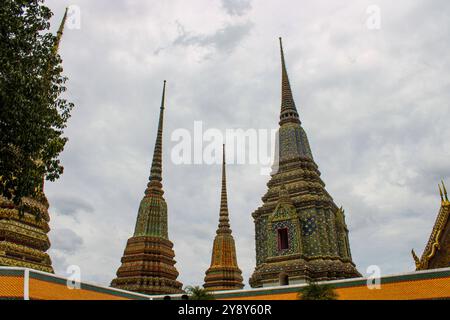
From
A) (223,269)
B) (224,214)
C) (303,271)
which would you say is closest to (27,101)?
(303,271)

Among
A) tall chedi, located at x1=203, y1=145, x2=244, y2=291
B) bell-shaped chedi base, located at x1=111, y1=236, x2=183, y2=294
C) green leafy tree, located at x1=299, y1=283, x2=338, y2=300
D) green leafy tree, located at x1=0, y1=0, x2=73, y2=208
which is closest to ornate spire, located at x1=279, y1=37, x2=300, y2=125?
tall chedi, located at x1=203, y1=145, x2=244, y2=291

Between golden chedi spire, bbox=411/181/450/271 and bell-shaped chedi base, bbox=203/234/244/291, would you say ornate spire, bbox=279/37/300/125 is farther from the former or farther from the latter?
golden chedi spire, bbox=411/181/450/271

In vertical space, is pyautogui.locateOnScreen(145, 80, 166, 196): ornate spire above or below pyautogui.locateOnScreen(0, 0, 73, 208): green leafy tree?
above

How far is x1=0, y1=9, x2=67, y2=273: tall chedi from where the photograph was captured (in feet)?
65.5

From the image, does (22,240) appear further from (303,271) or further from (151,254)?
(303,271)

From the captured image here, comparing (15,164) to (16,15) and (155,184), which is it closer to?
(16,15)

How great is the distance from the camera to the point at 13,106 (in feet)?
32.7

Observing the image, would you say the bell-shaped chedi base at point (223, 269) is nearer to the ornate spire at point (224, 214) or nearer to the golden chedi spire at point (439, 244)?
the ornate spire at point (224, 214)

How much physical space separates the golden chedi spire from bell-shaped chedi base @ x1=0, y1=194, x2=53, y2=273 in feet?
65.1

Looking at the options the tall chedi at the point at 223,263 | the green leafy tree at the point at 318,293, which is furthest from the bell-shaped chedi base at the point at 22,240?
the tall chedi at the point at 223,263

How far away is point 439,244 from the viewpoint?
1889 centimetres

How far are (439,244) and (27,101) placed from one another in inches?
749

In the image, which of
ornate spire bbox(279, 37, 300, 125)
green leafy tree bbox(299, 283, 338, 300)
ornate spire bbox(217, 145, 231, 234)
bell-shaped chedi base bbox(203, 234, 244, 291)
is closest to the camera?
green leafy tree bbox(299, 283, 338, 300)
